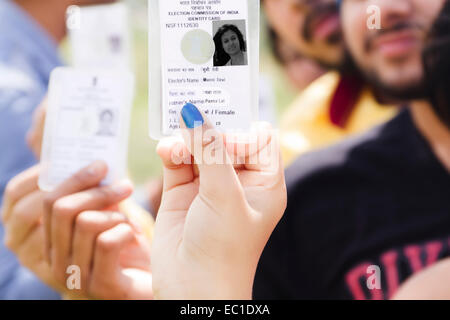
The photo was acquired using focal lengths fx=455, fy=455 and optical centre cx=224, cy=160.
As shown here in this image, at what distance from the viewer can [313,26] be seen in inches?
63.2

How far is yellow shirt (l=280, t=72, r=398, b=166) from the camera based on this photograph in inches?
56.2

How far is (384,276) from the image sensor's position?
107cm

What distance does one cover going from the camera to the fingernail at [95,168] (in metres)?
0.81

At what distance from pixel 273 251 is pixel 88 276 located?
1.48ft

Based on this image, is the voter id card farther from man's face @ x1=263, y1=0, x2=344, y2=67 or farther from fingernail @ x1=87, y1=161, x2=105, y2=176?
fingernail @ x1=87, y1=161, x2=105, y2=176

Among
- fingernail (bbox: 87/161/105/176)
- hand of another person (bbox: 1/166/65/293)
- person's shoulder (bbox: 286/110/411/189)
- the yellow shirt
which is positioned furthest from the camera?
the yellow shirt

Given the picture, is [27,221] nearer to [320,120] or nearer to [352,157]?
[352,157]

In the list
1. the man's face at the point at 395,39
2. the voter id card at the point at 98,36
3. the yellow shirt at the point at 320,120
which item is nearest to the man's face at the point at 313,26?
the yellow shirt at the point at 320,120

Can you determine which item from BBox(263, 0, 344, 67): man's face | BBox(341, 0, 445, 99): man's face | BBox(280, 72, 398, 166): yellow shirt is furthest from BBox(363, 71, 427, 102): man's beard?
BBox(263, 0, 344, 67): man's face

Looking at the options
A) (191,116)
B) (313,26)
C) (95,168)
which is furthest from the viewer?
(313,26)

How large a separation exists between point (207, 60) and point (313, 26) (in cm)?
106

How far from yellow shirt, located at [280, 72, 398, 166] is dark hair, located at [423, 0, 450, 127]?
0.24 meters

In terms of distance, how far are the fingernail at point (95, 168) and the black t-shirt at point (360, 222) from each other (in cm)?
48

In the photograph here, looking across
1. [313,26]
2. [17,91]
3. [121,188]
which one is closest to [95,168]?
[121,188]
